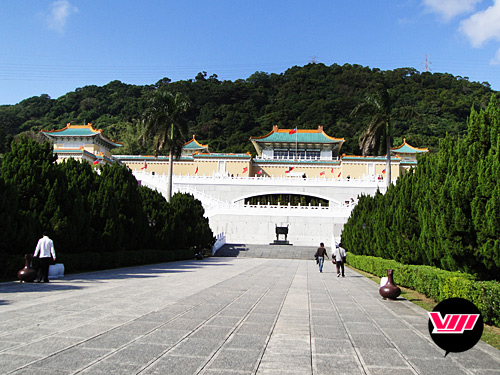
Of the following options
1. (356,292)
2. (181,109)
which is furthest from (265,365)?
(181,109)

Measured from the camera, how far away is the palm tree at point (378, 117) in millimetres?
24125

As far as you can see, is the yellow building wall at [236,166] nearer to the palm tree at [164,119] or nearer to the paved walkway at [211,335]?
the palm tree at [164,119]

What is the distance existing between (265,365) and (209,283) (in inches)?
293

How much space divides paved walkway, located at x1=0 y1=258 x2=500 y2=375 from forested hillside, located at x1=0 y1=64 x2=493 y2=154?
56.9m

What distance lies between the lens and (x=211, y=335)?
5.40 meters

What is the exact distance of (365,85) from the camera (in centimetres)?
9019

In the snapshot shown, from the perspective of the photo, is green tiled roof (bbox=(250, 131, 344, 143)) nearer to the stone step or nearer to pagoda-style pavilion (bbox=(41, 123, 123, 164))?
pagoda-style pavilion (bbox=(41, 123, 123, 164))

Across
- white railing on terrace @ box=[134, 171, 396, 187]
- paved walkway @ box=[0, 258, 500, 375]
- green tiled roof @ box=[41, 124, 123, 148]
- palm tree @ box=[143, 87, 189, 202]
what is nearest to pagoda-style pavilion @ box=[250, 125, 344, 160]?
white railing on terrace @ box=[134, 171, 396, 187]

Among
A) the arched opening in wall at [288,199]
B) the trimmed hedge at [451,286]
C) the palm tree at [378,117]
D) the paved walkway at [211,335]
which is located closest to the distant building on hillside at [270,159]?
the arched opening in wall at [288,199]

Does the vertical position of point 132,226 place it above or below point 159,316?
above

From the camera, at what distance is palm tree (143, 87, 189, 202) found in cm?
2720

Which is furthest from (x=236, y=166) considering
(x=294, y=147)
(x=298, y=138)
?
(x=298, y=138)

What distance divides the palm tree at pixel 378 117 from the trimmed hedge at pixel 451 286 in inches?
465

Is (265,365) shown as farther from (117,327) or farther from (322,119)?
(322,119)
